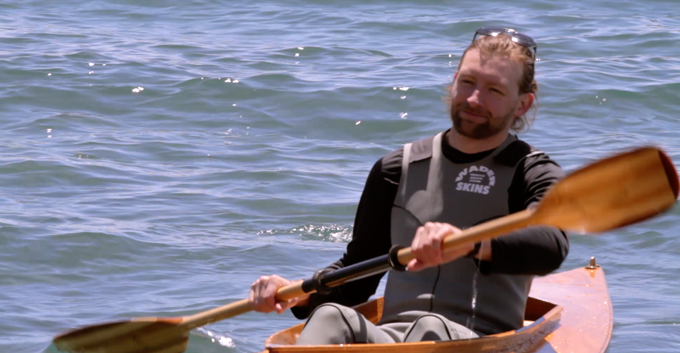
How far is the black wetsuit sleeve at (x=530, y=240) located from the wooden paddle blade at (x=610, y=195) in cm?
13

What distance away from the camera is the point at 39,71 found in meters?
10.0

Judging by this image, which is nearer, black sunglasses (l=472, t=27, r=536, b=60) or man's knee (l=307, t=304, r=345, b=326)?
man's knee (l=307, t=304, r=345, b=326)

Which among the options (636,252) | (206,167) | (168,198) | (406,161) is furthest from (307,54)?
(406,161)

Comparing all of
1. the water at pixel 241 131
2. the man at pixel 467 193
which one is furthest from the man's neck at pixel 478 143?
the water at pixel 241 131

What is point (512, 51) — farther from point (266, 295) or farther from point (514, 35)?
point (266, 295)

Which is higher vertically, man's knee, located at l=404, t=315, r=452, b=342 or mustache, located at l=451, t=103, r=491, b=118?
mustache, located at l=451, t=103, r=491, b=118

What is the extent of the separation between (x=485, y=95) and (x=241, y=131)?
18.2ft

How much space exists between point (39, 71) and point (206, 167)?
10.9ft

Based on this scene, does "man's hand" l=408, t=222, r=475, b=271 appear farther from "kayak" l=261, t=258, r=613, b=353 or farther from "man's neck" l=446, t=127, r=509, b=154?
"man's neck" l=446, t=127, r=509, b=154

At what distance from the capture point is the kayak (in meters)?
2.95

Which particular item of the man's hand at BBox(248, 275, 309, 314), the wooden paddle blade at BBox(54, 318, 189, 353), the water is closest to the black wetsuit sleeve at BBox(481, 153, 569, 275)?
the man's hand at BBox(248, 275, 309, 314)

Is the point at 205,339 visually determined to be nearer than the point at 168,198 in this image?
Yes

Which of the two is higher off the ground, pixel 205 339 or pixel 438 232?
pixel 438 232

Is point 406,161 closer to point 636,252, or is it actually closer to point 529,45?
point 529,45
